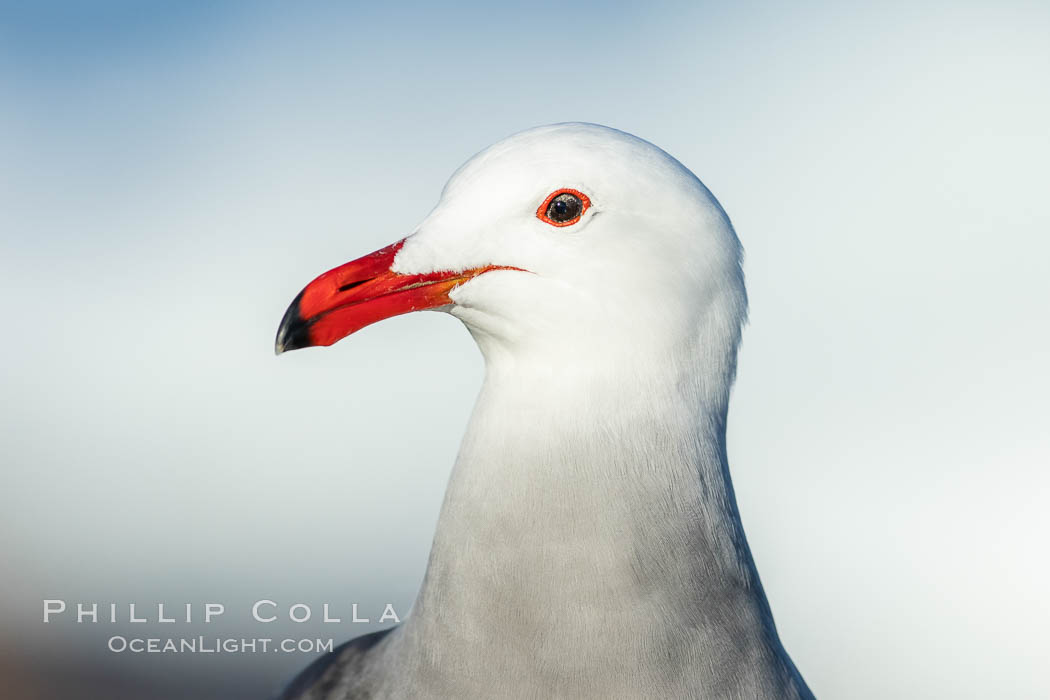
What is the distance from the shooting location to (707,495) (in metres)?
1.15

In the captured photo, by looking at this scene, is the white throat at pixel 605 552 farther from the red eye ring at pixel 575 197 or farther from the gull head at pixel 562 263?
the red eye ring at pixel 575 197

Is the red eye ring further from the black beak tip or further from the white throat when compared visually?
the black beak tip

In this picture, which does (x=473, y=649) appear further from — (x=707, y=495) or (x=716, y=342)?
(x=716, y=342)

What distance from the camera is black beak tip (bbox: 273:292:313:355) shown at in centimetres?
115

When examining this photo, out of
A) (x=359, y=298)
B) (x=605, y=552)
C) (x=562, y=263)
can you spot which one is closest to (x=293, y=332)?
(x=359, y=298)

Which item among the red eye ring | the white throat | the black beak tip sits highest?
the red eye ring

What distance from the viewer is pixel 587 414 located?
1.13 m

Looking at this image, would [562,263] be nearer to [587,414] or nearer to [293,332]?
[587,414]

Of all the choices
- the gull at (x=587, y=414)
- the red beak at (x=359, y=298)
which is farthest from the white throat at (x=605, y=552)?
the red beak at (x=359, y=298)

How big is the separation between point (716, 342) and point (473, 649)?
0.43 meters

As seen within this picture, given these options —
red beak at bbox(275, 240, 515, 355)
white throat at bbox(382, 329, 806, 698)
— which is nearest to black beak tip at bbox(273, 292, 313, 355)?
red beak at bbox(275, 240, 515, 355)

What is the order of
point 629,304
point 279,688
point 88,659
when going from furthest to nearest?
point 88,659
point 279,688
point 629,304

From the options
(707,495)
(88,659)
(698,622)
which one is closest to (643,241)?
(707,495)

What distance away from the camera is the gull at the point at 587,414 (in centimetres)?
112
